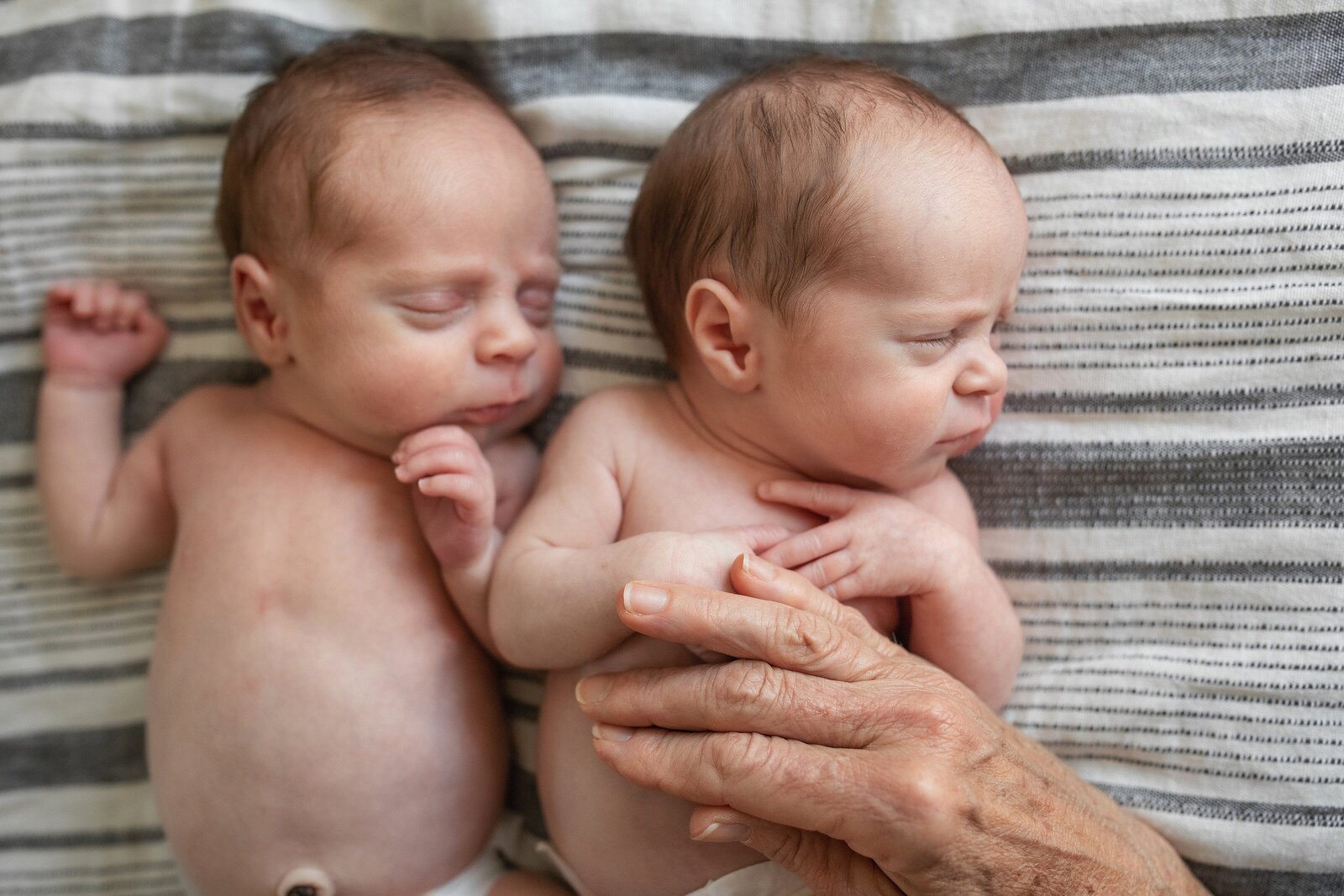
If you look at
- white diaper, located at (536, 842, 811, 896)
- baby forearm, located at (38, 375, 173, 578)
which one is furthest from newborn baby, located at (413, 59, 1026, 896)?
baby forearm, located at (38, 375, 173, 578)

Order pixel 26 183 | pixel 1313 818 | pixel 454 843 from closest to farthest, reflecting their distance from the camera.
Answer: pixel 1313 818 < pixel 454 843 < pixel 26 183

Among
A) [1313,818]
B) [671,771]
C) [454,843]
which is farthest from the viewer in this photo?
[454,843]

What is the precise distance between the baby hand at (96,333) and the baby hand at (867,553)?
44.9 inches

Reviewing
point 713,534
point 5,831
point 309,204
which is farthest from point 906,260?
point 5,831

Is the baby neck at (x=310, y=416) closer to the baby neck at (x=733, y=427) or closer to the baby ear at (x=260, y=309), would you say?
the baby ear at (x=260, y=309)

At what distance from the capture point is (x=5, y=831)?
175 centimetres

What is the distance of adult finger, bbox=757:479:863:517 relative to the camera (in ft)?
4.50

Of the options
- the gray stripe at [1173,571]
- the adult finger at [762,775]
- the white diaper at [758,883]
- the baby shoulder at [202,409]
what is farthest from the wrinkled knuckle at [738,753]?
the baby shoulder at [202,409]

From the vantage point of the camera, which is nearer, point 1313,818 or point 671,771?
point 671,771

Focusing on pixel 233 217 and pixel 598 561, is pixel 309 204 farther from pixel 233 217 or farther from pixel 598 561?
pixel 598 561

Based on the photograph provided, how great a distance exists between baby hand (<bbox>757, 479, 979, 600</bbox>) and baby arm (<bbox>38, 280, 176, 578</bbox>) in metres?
1.03

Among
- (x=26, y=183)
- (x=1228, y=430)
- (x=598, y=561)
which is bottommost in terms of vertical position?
(x=598, y=561)

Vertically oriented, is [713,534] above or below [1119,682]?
above

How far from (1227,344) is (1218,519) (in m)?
0.24
